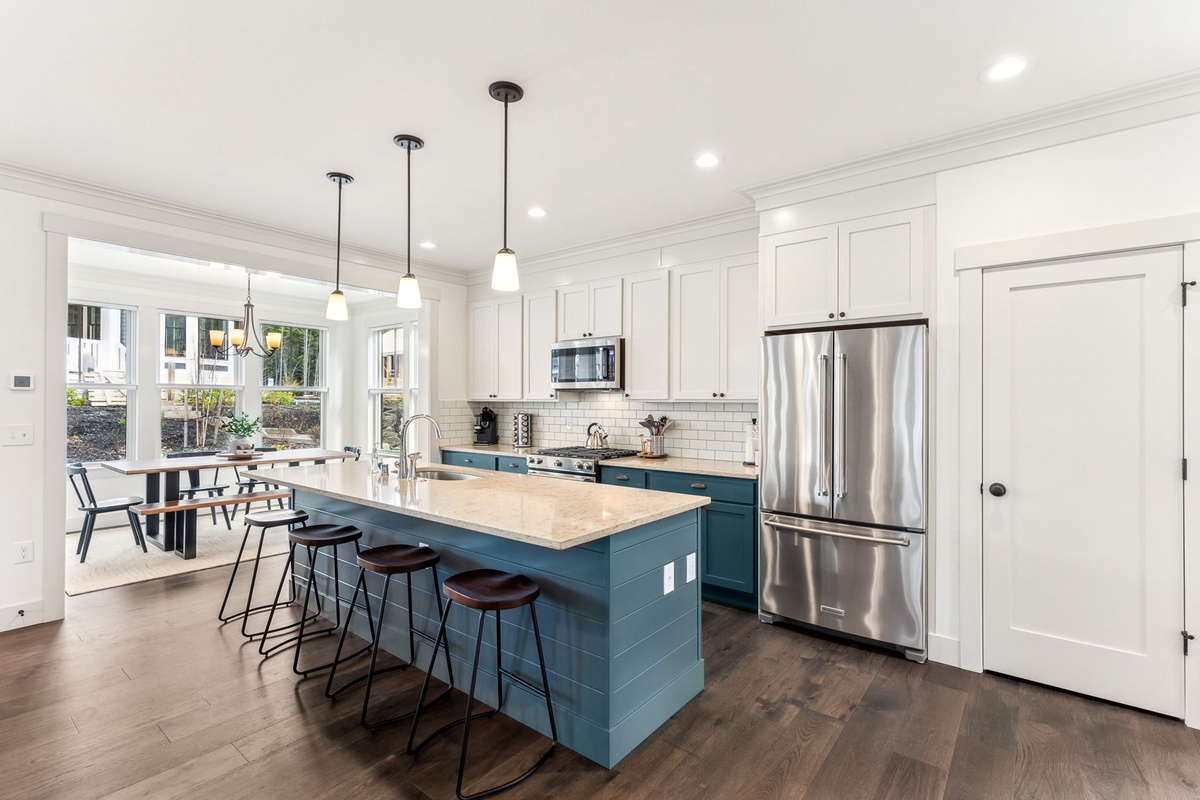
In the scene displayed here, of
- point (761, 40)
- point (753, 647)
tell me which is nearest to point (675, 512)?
point (753, 647)

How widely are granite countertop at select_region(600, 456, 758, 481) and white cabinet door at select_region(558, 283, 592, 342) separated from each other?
1306mm

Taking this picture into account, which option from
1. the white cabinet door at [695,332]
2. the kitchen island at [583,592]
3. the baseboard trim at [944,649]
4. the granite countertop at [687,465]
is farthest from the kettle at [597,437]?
the baseboard trim at [944,649]

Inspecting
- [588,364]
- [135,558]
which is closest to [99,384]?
[135,558]

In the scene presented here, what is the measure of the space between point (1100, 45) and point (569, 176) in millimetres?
2518

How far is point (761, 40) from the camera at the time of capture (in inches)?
85.6

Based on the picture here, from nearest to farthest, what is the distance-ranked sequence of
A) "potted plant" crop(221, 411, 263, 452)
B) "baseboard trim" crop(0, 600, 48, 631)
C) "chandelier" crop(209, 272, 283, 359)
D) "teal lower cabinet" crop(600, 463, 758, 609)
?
1. "baseboard trim" crop(0, 600, 48, 631)
2. "teal lower cabinet" crop(600, 463, 758, 609)
3. "chandelier" crop(209, 272, 283, 359)
4. "potted plant" crop(221, 411, 263, 452)

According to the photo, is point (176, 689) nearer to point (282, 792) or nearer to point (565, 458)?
point (282, 792)

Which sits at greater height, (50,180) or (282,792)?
(50,180)

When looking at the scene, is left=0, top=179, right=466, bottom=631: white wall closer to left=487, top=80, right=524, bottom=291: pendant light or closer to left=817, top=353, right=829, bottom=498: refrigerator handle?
left=487, top=80, right=524, bottom=291: pendant light

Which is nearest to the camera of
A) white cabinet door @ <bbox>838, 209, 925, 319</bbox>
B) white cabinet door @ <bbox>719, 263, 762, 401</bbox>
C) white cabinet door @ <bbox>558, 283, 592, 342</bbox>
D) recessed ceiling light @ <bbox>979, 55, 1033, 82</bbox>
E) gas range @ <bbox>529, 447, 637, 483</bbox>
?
recessed ceiling light @ <bbox>979, 55, 1033, 82</bbox>

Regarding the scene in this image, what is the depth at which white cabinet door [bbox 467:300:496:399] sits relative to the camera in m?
5.92

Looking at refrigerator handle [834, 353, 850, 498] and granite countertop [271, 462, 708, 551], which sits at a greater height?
refrigerator handle [834, 353, 850, 498]

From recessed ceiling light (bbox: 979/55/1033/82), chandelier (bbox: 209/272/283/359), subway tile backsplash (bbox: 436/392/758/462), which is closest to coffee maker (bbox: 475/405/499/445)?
subway tile backsplash (bbox: 436/392/758/462)

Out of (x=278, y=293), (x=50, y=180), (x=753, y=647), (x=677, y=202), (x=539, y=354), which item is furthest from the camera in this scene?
(x=278, y=293)
